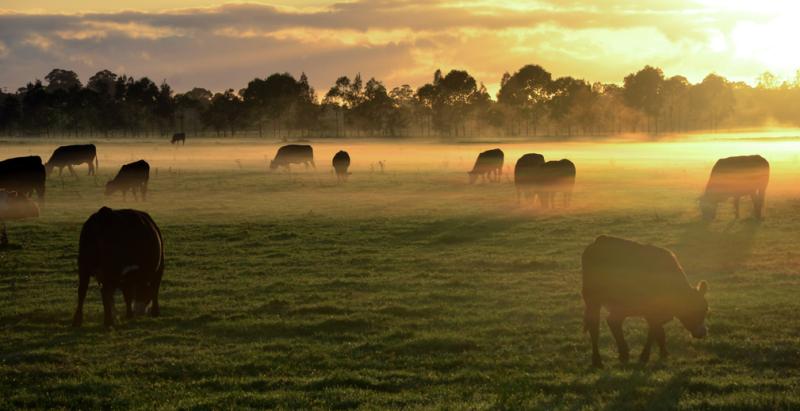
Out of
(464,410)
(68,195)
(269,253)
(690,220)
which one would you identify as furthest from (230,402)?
(68,195)

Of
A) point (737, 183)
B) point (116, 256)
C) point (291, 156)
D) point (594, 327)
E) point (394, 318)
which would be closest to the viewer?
point (594, 327)

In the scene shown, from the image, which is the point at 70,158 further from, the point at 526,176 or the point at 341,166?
the point at 526,176

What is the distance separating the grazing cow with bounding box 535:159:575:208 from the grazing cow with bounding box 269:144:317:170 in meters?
→ 28.4

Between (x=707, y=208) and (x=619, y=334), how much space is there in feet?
58.6

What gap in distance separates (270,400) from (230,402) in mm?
500

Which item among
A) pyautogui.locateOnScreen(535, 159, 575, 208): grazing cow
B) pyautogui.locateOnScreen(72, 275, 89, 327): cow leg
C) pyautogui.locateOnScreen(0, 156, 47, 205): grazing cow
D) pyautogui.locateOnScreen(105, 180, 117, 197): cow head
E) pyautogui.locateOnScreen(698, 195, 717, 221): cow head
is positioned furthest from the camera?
pyautogui.locateOnScreen(105, 180, 117, 197): cow head

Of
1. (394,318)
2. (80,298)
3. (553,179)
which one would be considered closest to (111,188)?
(553,179)

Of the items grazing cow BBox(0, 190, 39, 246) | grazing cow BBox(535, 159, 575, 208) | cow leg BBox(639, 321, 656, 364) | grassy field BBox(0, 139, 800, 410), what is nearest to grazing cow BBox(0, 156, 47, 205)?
grassy field BBox(0, 139, 800, 410)

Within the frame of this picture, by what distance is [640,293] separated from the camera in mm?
11164

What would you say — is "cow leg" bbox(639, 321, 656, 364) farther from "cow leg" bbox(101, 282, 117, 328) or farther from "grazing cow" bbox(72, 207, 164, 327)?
"cow leg" bbox(101, 282, 117, 328)

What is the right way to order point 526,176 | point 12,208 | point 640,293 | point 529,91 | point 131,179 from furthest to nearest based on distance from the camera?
point 529,91, point 131,179, point 526,176, point 12,208, point 640,293

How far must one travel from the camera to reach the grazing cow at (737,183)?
27.8m

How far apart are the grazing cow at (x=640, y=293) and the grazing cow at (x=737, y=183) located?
1743 centimetres

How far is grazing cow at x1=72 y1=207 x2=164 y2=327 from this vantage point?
13297mm
